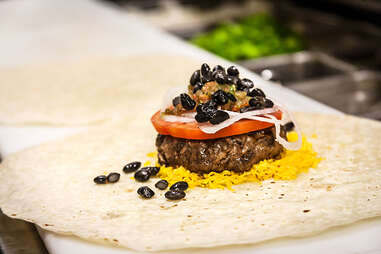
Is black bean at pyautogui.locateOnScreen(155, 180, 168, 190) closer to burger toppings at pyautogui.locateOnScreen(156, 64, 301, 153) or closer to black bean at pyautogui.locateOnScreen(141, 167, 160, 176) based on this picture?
black bean at pyautogui.locateOnScreen(141, 167, 160, 176)

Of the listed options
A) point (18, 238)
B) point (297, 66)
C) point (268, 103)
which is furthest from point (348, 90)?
point (18, 238)

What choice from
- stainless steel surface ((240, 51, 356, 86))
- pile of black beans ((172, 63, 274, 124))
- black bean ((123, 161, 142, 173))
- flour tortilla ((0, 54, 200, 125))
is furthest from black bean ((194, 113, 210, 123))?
stainless steel surface ((240, 51, 356, 86))

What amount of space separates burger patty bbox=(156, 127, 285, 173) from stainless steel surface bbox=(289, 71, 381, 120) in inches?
90.1

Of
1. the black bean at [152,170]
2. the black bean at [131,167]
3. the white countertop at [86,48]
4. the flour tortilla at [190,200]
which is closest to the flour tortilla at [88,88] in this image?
the white countertop at [86,48]

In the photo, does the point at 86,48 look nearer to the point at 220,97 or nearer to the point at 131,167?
the point at 131,167

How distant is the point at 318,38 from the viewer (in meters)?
6.25

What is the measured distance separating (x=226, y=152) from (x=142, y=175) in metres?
0.41

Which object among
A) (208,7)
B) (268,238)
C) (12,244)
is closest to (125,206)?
(12,244)

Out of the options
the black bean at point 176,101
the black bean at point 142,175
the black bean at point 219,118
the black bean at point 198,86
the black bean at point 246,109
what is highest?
the black bean at point 198,86

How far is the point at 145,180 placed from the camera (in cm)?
235

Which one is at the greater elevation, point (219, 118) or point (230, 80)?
point (230, 80)

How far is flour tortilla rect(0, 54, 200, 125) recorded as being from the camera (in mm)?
3451

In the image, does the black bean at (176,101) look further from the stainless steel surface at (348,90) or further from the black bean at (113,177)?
the stainless steel surface at (348,90)

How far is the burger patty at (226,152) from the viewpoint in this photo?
2.28 meters
